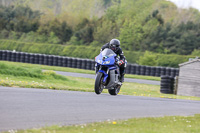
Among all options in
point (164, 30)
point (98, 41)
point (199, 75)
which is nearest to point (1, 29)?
point (98, 41)

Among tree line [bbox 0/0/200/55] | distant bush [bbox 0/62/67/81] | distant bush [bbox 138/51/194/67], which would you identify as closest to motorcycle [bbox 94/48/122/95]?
distant bush [bbox 0/62/67/81]

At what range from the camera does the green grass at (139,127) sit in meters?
6.70

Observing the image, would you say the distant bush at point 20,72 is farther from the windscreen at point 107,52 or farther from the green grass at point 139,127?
the green grass at point 139,127

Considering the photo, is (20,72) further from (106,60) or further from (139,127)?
(139,127)

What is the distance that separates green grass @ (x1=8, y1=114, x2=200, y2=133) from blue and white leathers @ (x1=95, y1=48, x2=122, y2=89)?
2701 millimetres

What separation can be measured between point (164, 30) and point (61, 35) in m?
16.7

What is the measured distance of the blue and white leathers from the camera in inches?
450

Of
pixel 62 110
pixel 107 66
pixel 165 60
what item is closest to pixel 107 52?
pixel 107 66

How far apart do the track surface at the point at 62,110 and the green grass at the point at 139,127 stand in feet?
1.26

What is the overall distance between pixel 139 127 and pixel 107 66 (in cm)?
424

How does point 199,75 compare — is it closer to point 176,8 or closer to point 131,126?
point 131,126

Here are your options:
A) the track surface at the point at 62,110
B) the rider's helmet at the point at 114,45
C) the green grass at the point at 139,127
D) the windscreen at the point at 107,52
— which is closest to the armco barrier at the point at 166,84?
the track surface at the point at 62,110

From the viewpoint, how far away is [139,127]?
7.60 m

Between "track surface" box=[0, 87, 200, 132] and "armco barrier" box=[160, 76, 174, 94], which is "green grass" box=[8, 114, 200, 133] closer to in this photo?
"track surface" box=[0, 87, 200, 132]
